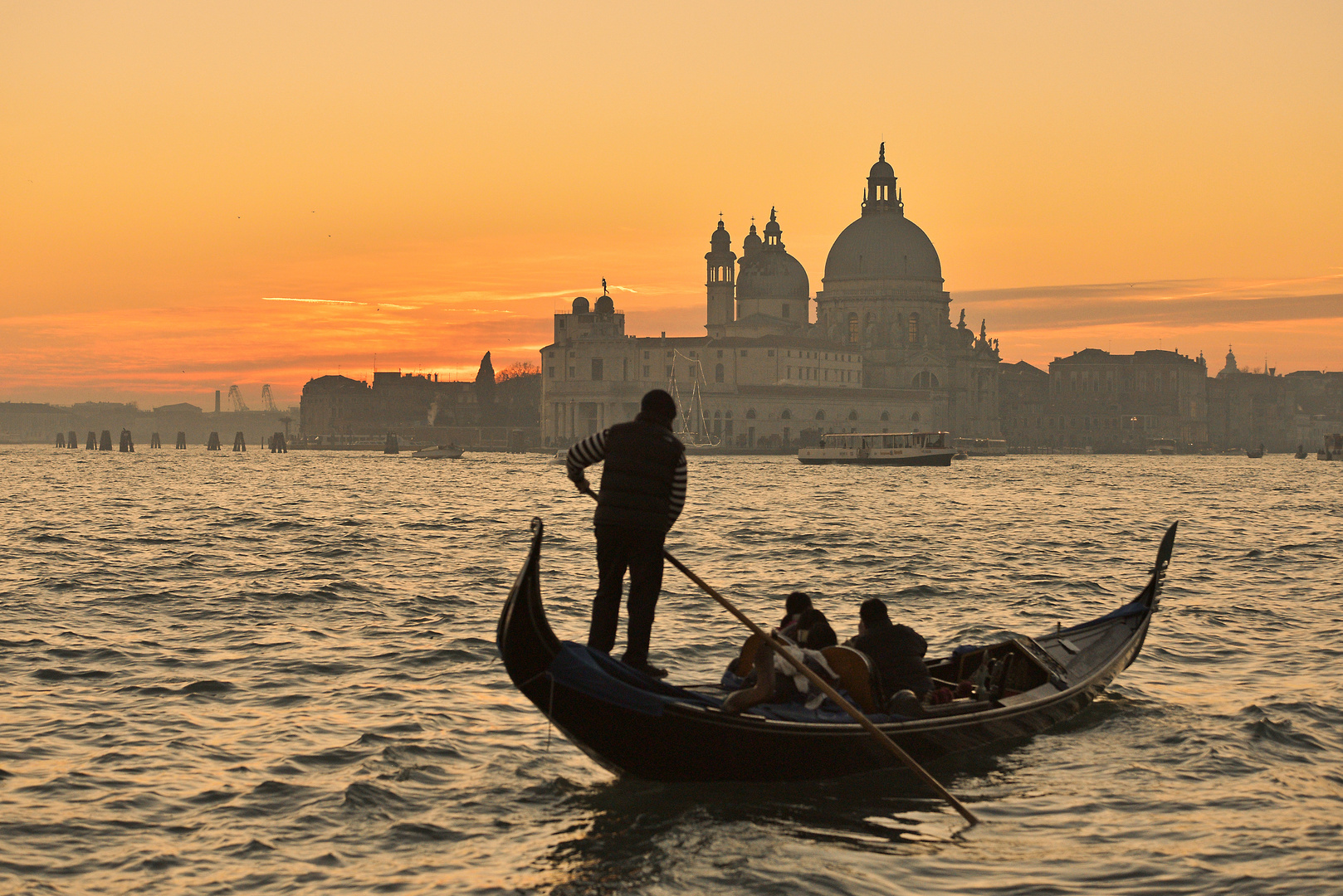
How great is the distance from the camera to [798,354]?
114188 millimetres

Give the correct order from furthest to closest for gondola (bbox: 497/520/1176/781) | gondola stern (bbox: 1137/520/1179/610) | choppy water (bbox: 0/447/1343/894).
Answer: gondola stern (bbox: 1137/520/1179/610), gondola (bbox: 497/520/1176/781), choppy water (bbox: 0/447/1343/894)

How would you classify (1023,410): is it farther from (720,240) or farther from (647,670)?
(647,670)

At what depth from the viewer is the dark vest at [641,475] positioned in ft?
25.9

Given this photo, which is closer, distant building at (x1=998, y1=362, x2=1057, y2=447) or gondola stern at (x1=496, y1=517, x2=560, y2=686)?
gondola stern at (x1=496, y1=517, x2=560, y2=686)

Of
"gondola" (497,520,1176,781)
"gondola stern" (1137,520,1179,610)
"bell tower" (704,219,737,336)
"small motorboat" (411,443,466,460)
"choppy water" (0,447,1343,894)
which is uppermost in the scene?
"bell tower" (704,219,737,336)

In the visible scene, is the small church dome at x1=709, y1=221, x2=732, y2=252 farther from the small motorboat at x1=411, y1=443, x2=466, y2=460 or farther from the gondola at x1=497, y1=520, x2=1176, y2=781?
the gondola at x1=497, y1=520, x2=1176, y2=781

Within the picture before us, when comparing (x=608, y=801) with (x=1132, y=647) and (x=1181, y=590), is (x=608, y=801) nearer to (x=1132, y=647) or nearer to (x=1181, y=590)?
(x=1132, y=647)

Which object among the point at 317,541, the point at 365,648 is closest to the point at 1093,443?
the point at 317,541

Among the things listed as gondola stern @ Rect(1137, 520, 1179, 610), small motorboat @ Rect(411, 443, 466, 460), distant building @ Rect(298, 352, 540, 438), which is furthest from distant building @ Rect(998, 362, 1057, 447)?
gondola stern @ Rect(1137, 520, 1179, 610)

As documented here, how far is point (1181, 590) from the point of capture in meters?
18.5

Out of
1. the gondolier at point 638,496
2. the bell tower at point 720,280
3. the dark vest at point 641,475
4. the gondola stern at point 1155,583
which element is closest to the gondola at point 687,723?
the gondolier at point 638,496

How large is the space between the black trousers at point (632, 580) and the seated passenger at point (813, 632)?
3.19 feet

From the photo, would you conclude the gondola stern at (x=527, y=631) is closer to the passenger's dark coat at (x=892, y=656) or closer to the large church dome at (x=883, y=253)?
the passenger's dark coat at (x=892, y=656)

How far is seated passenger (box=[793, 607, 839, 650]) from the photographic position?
27.9 ft
